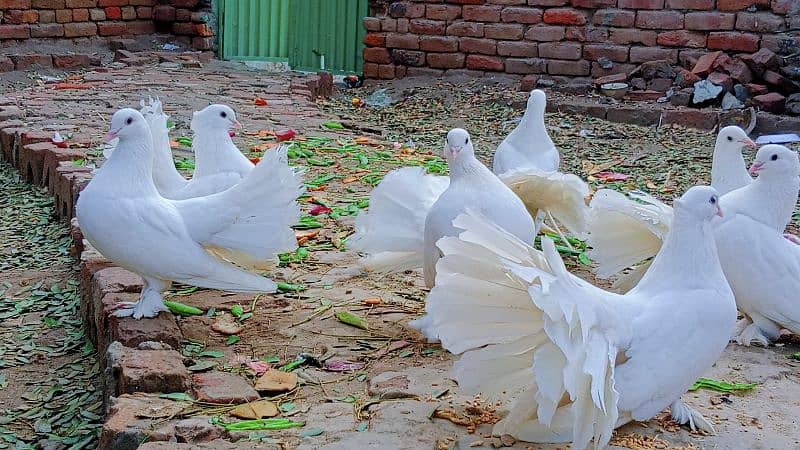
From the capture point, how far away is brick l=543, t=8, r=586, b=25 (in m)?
9.12

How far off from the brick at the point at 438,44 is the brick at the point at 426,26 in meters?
0.06

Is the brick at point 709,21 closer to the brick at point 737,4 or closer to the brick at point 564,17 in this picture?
the brick at point 737,4

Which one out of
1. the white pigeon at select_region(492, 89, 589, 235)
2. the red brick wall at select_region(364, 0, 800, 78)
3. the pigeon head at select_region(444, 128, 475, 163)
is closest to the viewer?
the pigeon head at select_region(444, 128, 475, 163)

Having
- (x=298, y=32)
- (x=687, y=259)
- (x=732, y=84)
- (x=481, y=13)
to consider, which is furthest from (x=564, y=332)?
(x=298, y=32)

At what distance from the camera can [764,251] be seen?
11.7 ft

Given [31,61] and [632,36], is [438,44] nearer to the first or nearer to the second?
[632,36]

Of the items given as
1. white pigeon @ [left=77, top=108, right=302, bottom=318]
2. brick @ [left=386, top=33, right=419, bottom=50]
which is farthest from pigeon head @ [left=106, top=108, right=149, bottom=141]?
brick @ [left=386, top=33, right=419, bottom=50]

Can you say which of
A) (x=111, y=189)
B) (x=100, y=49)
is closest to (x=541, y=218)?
(x=111, y=189)

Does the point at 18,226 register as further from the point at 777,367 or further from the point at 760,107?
the point at 760,107

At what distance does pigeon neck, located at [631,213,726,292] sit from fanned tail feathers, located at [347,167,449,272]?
3.66 feet

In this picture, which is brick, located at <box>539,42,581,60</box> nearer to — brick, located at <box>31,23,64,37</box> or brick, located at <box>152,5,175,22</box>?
brick, located at <box>152,5,175,22</box>

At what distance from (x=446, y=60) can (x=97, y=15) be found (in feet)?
12.1

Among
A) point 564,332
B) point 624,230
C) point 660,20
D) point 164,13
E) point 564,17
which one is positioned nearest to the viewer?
point 564,332

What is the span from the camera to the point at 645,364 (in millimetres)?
2545
